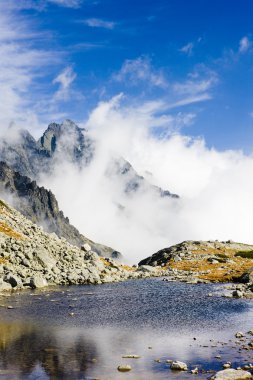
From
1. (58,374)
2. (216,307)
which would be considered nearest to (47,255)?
(216,307)

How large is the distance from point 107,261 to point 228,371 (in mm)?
129360

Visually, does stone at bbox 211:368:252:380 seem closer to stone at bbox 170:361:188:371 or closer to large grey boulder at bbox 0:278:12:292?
stone at bbox 170:361:188:371

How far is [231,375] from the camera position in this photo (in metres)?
33.4

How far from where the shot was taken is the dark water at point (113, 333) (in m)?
37.6

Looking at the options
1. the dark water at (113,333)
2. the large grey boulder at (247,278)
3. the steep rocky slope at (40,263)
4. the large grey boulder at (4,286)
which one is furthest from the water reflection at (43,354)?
the large grey boulder at (247,278)

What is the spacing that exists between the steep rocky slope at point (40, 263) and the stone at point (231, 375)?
2592 inches

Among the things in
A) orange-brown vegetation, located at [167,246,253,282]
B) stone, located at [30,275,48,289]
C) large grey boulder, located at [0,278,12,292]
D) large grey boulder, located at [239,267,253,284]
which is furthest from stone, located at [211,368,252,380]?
orange-brown vegetation, located at [167,246,253,282]

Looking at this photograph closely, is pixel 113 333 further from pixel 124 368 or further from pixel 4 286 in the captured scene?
pixel 4 286

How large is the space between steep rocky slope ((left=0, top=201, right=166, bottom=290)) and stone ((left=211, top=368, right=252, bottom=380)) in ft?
216

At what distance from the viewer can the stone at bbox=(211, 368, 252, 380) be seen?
33062 millimetres

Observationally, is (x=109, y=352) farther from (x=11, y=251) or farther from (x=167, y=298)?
(x=11, y=251)

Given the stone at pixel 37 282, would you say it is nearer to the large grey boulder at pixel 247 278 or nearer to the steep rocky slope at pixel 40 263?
the steep rocky slope at pixel 40 263

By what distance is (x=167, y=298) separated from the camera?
281 ft

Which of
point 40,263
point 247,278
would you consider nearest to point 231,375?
point 40,263
